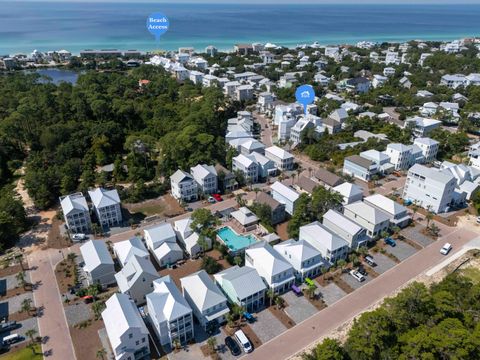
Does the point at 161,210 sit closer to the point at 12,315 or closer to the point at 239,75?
the point at 12,315

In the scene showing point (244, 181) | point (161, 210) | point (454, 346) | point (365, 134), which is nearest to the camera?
point (454, 346)

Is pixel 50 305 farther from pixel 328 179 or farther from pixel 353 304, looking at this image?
pixel 328 179

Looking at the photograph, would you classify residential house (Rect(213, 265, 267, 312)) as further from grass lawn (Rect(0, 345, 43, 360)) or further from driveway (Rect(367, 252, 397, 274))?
grass lawn (Rect(0, 345, 43, 360))

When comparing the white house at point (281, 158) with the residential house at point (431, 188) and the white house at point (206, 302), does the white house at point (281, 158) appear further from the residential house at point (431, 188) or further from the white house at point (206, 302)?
the white house at point (206, 302)

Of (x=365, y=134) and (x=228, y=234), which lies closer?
(x=228, y=234)

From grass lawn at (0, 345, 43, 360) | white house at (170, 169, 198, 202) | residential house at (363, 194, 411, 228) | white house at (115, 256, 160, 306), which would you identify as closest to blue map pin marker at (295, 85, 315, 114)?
residential house at (363, 194, 411, 228)

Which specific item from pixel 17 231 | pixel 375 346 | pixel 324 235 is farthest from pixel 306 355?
pixel 17 231
